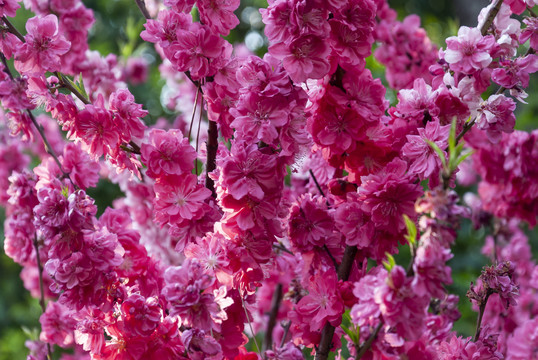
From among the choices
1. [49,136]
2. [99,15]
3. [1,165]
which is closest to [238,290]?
[1,165]

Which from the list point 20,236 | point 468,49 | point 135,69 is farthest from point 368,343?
point 135,69

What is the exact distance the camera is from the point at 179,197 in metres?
1.06

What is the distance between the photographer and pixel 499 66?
1106mm

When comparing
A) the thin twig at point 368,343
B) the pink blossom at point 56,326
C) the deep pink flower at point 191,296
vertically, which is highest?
the thin twig at point 368,343

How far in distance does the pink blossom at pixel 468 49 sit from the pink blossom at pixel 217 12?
1.32 feet

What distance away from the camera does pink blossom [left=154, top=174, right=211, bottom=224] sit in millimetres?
1053

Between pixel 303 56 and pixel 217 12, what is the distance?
9.1 inches

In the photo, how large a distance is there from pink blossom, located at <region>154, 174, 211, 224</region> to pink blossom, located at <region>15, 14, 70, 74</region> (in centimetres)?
33

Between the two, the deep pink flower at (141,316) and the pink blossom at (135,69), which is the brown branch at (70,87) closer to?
the deep pink flower at (141,316)

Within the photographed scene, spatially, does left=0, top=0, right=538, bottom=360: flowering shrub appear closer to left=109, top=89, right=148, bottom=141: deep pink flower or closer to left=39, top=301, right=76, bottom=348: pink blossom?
left=109, top=89, right=148, bottom=141: deep pink flower

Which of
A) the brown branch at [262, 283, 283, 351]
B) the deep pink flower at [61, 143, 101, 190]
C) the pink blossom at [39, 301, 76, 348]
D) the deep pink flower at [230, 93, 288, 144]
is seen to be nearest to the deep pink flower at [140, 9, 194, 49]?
the deep pink flower at [230, 93, 288, 144]

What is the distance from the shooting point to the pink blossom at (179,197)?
41.5 inches

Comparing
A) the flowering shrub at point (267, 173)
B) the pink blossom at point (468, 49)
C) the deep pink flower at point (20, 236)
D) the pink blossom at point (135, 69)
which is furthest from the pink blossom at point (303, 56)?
the pink blossom at point (135, 69)

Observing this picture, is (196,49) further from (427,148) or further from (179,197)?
(427,148)
